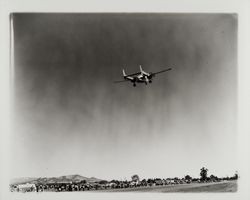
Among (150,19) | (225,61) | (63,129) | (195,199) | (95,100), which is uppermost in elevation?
(150,19)

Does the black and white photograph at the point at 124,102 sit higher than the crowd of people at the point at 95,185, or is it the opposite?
the black and white photograph at the point at 124,102

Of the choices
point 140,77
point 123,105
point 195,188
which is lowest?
point 195,188

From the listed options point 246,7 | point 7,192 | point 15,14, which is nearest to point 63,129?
point 7,192

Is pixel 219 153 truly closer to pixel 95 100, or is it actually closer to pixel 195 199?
pixel 195 199

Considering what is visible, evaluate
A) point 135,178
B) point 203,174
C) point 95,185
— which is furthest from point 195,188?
point 95,185

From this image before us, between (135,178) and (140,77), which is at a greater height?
(140,77)

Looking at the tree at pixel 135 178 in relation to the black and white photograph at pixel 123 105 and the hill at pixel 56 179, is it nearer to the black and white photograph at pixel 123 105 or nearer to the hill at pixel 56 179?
the black and white photograph at pixel 123 105

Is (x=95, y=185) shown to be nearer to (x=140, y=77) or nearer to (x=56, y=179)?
→ (x=56, y=179)

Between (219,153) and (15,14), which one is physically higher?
(15,14)

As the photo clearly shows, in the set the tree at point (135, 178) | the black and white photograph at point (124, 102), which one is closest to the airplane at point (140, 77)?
the black and white photograph at point (124, 102)
